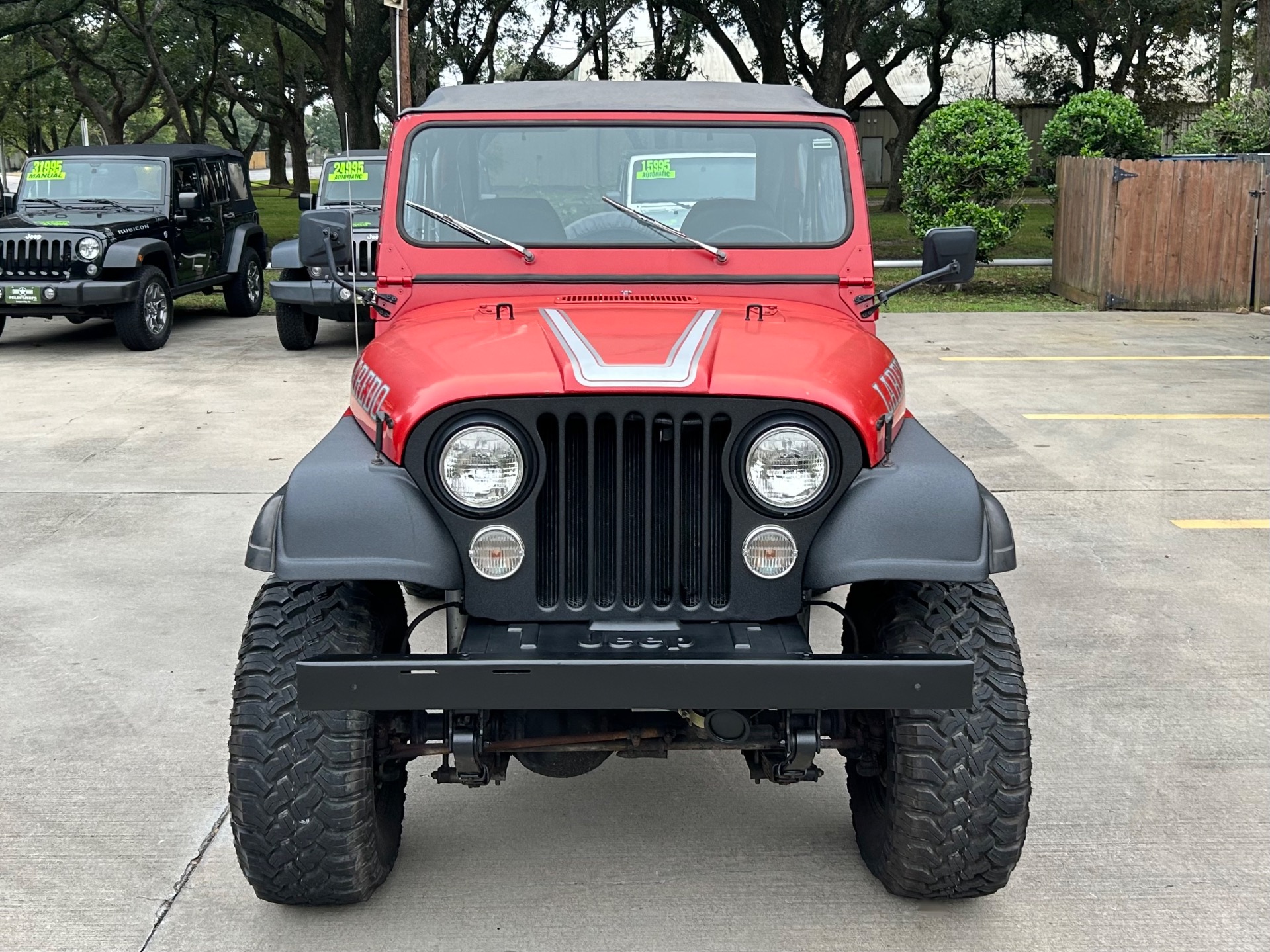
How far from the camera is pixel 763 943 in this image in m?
3.11

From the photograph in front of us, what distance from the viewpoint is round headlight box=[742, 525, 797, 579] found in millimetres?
2943

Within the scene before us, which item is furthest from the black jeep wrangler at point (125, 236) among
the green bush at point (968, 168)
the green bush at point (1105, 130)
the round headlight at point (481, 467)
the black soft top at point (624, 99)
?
the round headlight at point (481, 467)

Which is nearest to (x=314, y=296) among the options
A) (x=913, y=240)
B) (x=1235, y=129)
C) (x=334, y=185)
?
(x=334, y=185)

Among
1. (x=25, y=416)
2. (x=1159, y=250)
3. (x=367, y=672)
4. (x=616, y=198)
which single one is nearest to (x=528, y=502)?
(x=367, y=672)

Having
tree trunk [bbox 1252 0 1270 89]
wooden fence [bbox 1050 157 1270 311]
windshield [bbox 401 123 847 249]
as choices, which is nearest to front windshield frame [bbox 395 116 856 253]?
windshield [bbox 401 123 847 249]

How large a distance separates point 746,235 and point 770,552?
1.45m

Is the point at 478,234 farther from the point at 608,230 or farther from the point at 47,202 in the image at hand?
the point at 47,202

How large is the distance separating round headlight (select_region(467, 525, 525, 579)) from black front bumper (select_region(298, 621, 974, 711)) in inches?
12.3

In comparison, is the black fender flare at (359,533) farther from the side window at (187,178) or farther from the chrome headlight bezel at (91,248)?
the side window at (187,178)

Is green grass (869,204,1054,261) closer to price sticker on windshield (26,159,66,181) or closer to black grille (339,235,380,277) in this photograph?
black grille (339,235,380,277)

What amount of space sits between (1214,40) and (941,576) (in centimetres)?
3619

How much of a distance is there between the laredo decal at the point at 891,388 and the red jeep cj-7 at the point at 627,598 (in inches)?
0.8

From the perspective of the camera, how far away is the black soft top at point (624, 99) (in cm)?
418

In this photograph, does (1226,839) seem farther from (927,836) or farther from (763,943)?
(763,943)
